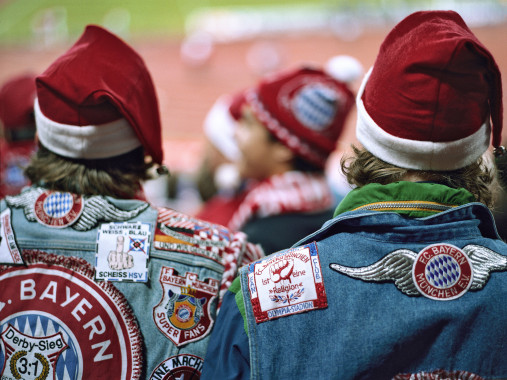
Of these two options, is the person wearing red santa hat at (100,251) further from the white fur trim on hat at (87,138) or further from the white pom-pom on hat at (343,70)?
the white pom-pom on hat at (343,70)

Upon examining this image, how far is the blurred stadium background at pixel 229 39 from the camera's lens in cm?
792

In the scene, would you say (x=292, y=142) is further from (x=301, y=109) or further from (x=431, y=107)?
(x=431, y=107)

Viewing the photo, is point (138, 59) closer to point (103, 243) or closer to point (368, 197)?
point (103, 243)

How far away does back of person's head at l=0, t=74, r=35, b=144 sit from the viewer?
2148mm

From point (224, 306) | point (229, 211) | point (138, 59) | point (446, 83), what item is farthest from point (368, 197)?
point (229, 211)

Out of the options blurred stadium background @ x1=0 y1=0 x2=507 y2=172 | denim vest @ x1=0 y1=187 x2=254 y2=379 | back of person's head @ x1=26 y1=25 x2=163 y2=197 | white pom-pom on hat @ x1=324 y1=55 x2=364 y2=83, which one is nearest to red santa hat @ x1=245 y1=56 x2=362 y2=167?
white pom-pom on hat @ x1=324 y1=55 x2=364 y2=83

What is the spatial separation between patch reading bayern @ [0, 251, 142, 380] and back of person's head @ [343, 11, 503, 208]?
1.74ft

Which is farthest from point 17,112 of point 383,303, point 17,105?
point 383,303

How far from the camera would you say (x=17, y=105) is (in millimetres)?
2154

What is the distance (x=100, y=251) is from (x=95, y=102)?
30 cm

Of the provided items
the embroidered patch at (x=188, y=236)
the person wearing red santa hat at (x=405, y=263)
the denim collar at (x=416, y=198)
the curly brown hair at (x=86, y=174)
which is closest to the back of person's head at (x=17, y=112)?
the curly brown hair at (x=86, y=174)

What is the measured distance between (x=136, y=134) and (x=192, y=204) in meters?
2.88

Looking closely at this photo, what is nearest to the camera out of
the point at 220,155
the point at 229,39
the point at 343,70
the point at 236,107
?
the point at 343,70

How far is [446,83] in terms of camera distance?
899 mm
